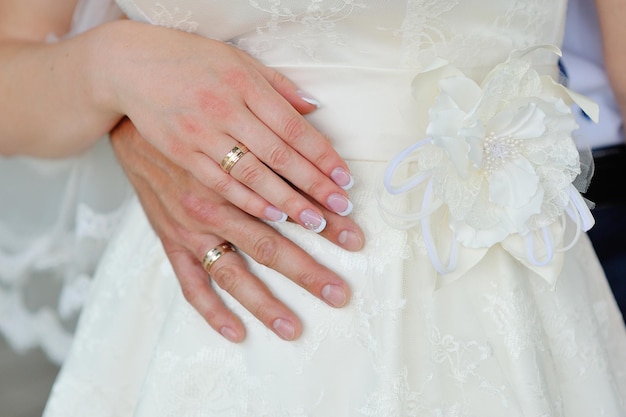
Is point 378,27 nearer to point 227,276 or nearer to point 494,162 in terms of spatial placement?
point 494,162

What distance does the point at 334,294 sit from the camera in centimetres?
76

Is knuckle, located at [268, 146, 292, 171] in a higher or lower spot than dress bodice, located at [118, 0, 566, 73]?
lower

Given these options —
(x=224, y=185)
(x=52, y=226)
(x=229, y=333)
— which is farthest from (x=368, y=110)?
(x=52, y=226)

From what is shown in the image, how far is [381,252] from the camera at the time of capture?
0.78 m

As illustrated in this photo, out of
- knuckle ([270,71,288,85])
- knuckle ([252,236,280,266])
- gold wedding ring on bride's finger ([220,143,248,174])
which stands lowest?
knuckle ([252,236,280,266])

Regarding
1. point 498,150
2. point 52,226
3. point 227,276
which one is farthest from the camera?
point 52,226

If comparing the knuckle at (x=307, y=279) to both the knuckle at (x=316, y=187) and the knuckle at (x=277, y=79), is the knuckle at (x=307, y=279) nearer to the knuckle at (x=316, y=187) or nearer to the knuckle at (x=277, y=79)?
the knuckle at (x=316, y=187)

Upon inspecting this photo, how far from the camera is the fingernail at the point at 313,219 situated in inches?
30.1

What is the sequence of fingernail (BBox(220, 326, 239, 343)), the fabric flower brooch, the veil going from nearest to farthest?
the fabric flower brooch
fingernail (BBox(220, 326, 239, 343))
the veil

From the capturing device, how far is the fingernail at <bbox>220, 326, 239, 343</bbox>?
80 centimetres

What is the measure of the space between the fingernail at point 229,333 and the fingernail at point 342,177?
0.21 m

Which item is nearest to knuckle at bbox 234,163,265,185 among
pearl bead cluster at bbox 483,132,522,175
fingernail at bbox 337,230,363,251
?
fingernail at bbox 337,230,363,251

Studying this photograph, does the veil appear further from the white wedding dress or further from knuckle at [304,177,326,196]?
knuckle at [304,177,326,196]

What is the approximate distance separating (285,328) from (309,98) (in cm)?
26
